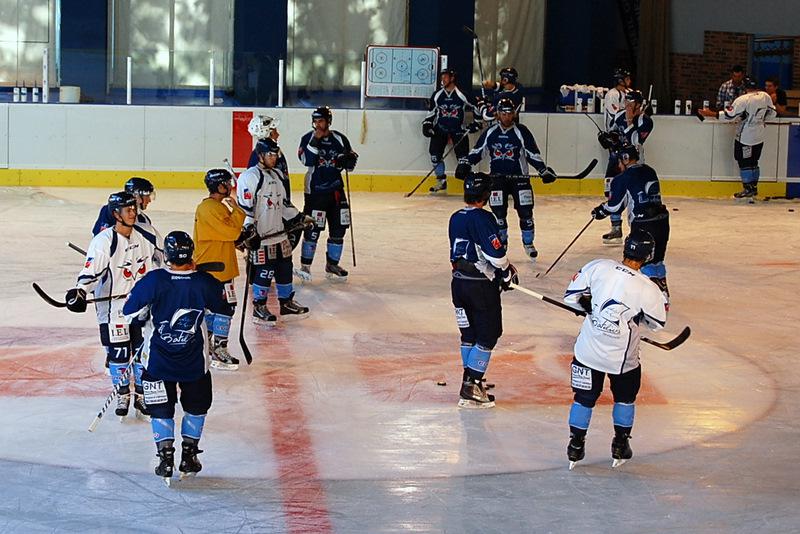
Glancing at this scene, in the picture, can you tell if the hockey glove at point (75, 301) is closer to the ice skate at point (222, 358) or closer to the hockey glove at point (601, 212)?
the ice skate at point (222, 358)

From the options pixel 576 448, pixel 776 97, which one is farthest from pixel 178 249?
pixel 776 97

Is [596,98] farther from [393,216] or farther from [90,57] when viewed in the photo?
[90,57]

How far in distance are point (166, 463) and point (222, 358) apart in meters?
2.35

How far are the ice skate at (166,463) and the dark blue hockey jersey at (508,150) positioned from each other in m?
6.56

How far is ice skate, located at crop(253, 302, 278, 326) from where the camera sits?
32.7 feet

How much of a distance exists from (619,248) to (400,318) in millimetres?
4435

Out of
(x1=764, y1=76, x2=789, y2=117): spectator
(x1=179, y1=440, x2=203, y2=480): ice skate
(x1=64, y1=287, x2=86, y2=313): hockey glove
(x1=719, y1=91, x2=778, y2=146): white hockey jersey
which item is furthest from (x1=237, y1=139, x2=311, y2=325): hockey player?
(x1=764, y1=76, x2=789, y2=117): spectator

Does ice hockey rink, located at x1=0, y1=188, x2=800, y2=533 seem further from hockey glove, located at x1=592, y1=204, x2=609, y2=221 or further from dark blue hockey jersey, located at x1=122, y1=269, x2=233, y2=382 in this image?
hockey glove, located at x1=592, y1=204, x2=609, y2=221

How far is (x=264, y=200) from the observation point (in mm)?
9688

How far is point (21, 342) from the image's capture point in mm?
9227

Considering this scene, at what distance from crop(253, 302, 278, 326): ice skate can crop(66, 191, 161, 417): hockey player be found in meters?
2.58

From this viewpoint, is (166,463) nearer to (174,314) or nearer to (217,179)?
(174,314)

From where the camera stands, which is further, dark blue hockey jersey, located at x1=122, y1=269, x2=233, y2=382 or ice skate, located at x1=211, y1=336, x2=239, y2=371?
ice skate, located at x1=211, y1=336, x2=239, y2=371

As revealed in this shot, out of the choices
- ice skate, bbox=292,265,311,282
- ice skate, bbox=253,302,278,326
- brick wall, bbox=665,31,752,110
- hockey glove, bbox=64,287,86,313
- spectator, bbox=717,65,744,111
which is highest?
brick wall, bbox=665,31,752,110
